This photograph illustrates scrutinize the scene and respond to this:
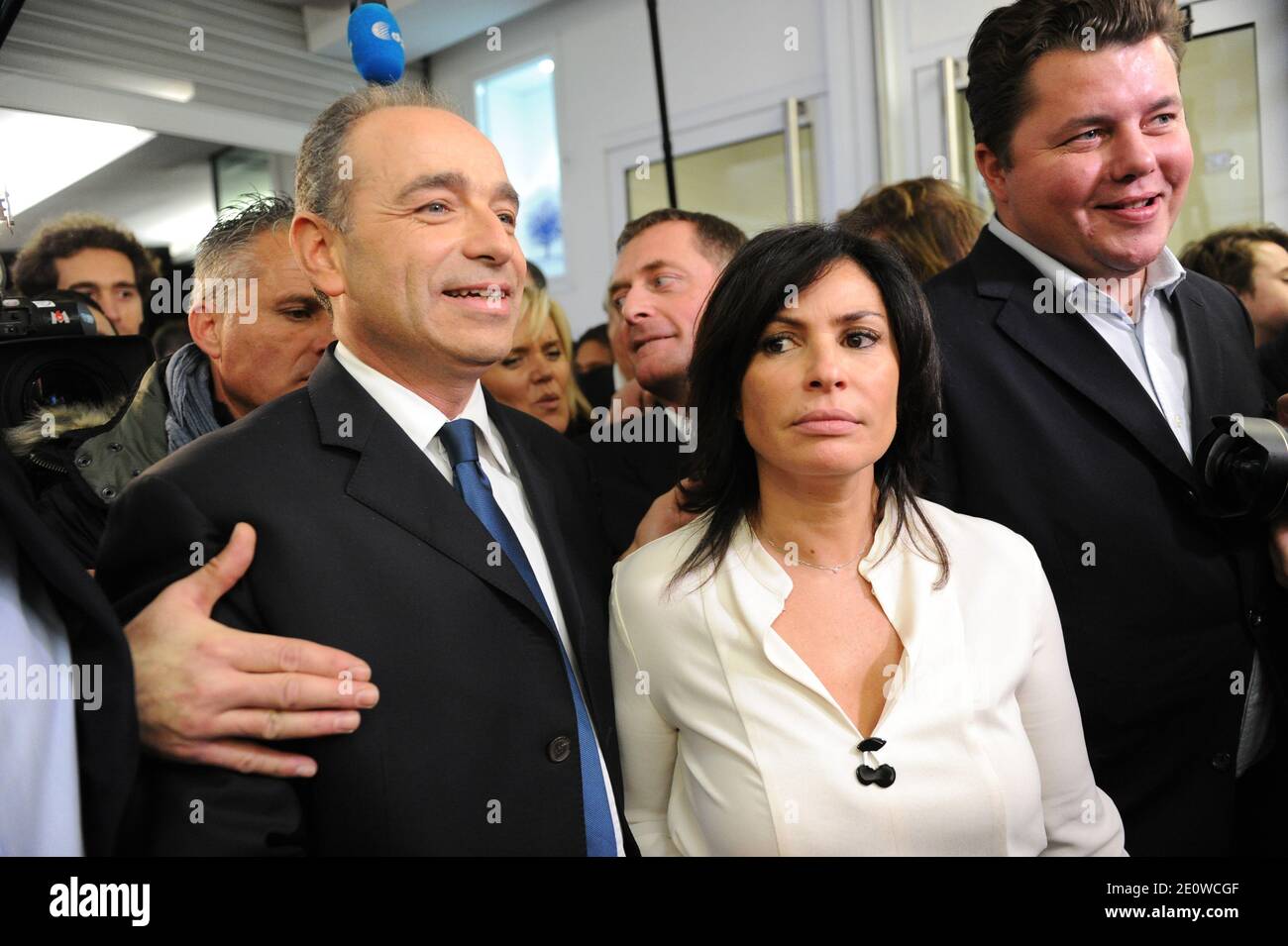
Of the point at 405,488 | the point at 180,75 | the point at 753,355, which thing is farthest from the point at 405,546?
the point at 180,75

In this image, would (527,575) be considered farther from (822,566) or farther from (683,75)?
(683,75)

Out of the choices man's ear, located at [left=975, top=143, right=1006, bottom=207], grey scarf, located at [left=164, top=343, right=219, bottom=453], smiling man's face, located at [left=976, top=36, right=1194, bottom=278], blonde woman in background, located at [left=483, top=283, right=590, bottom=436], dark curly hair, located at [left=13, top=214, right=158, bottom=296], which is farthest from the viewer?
dark curly hair, located at [left=13, top=214, right=158, bottom=296]

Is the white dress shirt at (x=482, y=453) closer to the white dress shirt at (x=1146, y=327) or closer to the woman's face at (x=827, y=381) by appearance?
the woman's face at (x=827, y=381)

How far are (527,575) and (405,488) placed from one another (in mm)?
175

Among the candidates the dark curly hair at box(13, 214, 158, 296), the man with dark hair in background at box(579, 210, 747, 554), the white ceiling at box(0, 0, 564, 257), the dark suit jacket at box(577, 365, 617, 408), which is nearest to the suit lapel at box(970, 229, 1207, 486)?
the man with dark hair in background at box(579, 210, 747, 554)

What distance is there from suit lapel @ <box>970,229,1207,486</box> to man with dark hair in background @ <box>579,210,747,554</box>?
2.09 ft

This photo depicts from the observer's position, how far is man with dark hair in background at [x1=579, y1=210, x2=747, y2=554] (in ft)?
6.10

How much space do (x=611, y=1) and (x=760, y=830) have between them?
330 centimetres

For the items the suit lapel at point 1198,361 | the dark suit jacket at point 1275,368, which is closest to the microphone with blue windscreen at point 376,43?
the suit lapel at point 1198,361

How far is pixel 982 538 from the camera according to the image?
116 centimetres

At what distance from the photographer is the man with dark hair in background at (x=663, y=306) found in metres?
1.86

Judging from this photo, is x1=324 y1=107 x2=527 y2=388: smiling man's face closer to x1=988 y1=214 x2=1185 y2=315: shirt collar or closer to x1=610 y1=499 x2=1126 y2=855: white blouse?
x1=610 y1=499 x2=1126 y2=855: white blouse
